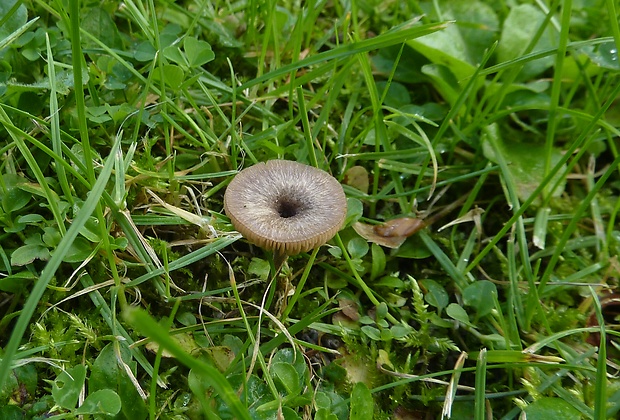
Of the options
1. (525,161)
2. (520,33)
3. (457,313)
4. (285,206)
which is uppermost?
(520,33)

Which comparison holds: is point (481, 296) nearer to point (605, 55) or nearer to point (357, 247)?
point (357, 247)

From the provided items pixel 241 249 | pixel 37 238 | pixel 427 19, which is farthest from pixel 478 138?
pixel 37 238

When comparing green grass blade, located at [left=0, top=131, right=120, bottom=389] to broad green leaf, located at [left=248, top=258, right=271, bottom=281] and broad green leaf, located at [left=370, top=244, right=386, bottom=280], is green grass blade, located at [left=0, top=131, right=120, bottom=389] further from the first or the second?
broad green leaf, located at [left=370, top=244, right=386, bottom=280]

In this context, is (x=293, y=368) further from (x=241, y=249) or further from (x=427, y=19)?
(x=427, y=19)

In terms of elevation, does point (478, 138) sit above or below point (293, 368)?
above

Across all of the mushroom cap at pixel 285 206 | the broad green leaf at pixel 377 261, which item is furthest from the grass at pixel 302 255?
the mushroom cap at pixel 285 206

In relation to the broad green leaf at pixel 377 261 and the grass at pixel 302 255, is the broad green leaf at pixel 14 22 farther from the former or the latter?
the broad green leaf at pixel 377 261

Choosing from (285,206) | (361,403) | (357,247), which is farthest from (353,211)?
(361,403)

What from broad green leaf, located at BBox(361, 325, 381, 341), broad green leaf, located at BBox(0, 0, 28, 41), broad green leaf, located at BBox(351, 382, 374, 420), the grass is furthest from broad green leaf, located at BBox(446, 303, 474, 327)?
broad green leaf, located at BBox(0, 0, 28, 41)
